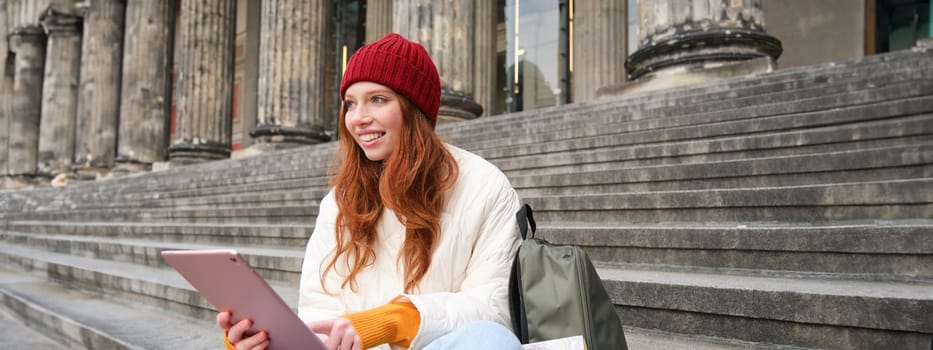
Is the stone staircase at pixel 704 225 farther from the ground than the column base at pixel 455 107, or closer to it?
closer to it

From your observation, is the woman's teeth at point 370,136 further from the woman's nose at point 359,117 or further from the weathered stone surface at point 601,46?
the weathered stone surface at point 601,46

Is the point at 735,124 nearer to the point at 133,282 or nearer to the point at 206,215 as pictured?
the point at 133,282

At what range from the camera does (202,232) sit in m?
5.62

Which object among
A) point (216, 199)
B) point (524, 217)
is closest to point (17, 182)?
point (216, 199)

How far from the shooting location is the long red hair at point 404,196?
4.71ft

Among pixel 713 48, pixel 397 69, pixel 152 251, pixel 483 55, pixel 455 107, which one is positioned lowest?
pixel 152 251

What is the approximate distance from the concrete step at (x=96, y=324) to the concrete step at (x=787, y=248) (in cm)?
196

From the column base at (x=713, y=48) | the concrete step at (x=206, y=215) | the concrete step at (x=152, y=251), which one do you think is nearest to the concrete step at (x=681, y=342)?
the concrete step at (x=152, y=251)

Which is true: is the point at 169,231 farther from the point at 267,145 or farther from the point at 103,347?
the point at 267,145

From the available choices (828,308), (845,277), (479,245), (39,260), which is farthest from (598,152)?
(39,260)

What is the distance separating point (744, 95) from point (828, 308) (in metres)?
3.38

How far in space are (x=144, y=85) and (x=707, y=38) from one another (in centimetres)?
1464

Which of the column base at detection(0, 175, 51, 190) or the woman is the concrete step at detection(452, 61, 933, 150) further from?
the column base at detection(0, 175, 51, 190)

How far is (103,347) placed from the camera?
2953mm
